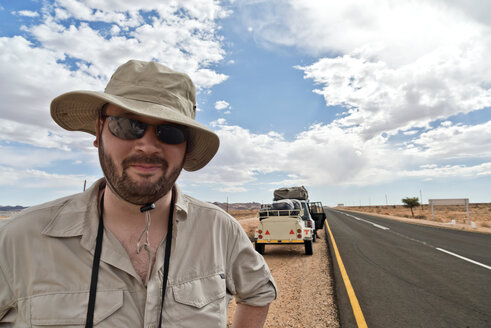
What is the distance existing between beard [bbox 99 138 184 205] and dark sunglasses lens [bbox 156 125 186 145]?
0.36ft

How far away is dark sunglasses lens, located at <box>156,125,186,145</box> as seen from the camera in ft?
4.81

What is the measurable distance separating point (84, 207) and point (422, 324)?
201 inches

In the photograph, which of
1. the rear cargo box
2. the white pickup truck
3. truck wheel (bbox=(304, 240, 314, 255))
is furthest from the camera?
the rear cargo box

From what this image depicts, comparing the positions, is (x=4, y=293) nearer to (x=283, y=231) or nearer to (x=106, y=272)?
(x=106, y=272)

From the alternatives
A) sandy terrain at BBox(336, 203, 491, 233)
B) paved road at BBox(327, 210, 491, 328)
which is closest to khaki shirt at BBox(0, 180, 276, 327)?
paved road at BBox(327, 210, 491, 328)

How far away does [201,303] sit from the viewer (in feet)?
4.73

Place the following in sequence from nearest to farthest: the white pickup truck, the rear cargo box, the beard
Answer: the beard, the white pickup truck, the rear cargo box

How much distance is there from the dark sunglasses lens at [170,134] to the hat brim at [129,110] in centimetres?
6

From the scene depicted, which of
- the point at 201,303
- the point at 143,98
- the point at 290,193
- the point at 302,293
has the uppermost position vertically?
the point at 290,193

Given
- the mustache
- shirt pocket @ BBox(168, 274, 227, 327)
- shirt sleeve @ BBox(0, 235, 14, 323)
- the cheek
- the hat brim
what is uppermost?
the hat brim

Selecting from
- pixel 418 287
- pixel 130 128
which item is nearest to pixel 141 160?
pixel 130 128

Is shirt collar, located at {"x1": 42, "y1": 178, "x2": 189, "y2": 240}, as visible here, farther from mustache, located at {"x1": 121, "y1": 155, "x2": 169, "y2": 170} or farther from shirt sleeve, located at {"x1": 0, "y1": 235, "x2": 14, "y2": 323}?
mustache, located at {"x1": 121, "y1": 155, "x2": 169, "y2": 170}

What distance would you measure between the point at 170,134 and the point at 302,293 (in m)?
5.50

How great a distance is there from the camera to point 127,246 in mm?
1448
